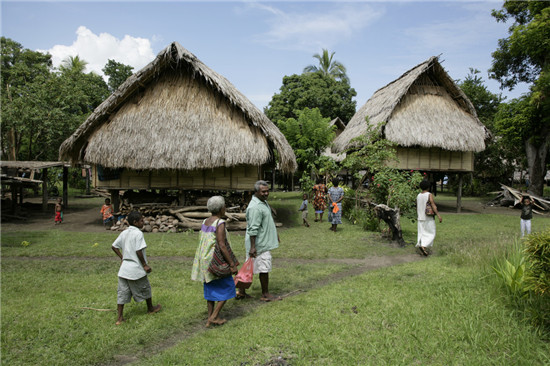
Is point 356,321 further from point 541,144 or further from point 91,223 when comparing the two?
point 541,144

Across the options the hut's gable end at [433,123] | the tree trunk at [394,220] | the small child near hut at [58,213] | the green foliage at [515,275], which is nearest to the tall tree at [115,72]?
the small child near hut at [58,213]

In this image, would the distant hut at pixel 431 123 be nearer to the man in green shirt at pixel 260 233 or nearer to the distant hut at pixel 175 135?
the distant hut at pixel 175 135

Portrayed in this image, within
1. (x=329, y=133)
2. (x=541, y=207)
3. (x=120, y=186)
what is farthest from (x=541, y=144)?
(x=120, y=186)

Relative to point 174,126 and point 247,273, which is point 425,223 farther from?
point 174,126

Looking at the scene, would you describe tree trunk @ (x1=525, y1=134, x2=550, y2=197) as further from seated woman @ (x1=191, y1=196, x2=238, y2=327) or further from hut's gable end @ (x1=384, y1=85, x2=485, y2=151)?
seated woman @ (x1=191, y1=196, x2=238, y2=327)

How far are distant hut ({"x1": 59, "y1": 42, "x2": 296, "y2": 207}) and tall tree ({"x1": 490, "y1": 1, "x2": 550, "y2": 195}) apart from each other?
40.9 ft

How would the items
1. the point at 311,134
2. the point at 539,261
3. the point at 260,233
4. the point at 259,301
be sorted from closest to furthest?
the point at 539,261, the point at 260,233, the point at 259,301, the point at 311,134

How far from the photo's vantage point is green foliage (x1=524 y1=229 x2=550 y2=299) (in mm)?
3656

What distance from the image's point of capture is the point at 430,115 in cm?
1561

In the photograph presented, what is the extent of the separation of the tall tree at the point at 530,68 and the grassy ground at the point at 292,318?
44.4ft

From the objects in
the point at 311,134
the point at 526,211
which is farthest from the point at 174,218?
the point at 311,134

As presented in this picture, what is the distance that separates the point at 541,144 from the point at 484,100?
8859mm

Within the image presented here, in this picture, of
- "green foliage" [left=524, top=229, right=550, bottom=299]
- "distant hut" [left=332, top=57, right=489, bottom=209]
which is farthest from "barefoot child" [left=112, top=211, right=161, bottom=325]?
"distant hut" [left=332, top=57, right=489, bottom=209]

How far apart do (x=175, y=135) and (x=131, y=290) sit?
7547 mm
